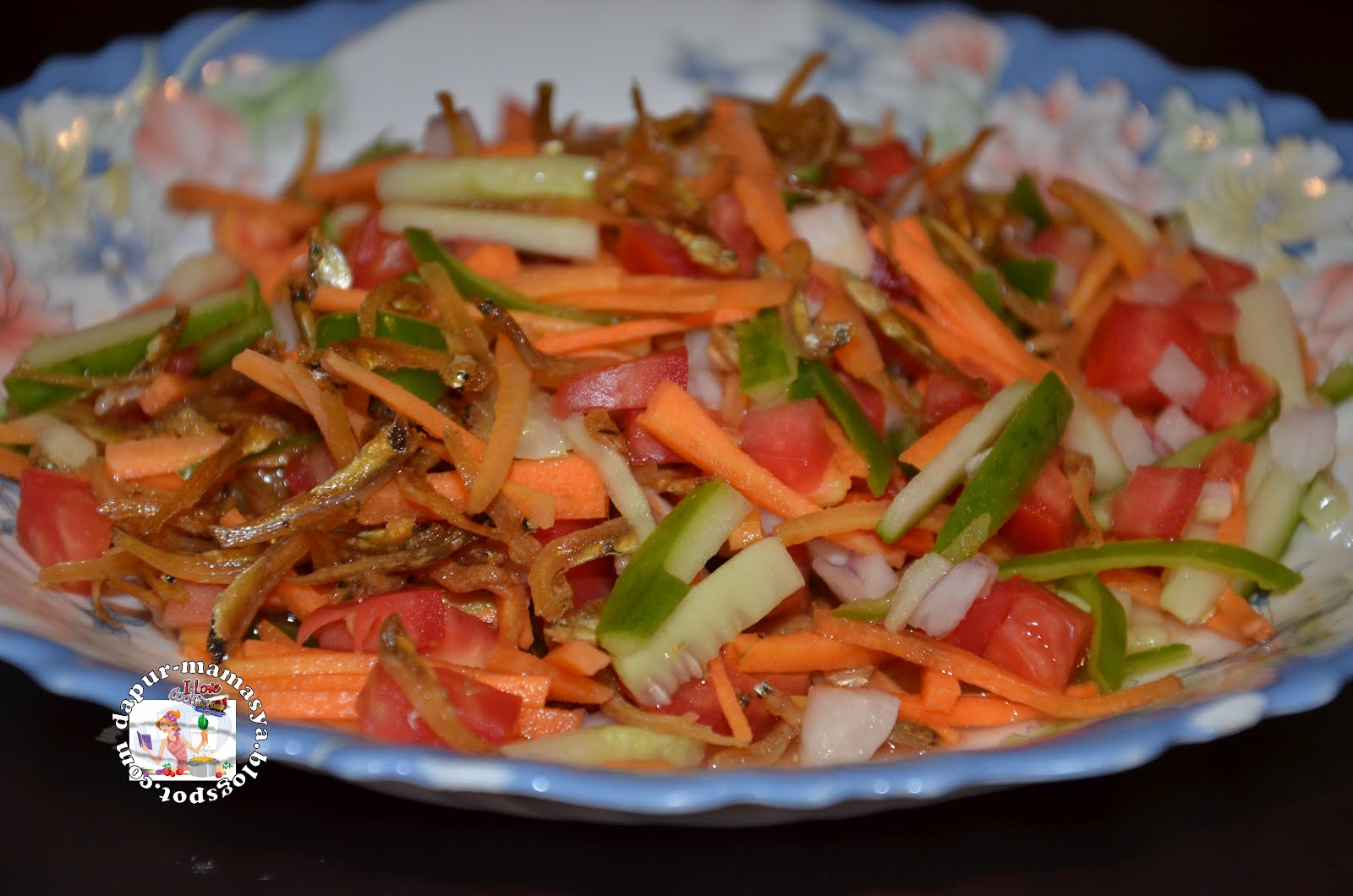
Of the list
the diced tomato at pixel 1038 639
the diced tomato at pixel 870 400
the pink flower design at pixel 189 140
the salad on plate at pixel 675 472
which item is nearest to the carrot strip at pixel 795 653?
the salad on plate at pixel 675 472

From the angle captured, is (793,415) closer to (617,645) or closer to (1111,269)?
(617,645)

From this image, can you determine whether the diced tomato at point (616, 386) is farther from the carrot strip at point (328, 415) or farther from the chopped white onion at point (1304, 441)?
the chopped white onion at point (1304, 441)

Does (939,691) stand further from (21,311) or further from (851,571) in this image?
(21,311)

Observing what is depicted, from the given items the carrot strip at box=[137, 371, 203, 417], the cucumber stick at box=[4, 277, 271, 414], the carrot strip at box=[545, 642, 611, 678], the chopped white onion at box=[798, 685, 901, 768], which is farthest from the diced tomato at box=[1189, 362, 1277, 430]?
the carrot strip at box=[137, 371, 203, 417]

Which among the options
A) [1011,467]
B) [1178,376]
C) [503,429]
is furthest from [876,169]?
[503,429]

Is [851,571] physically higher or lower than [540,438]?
lower

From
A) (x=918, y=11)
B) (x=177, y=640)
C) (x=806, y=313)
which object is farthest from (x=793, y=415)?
(x=918, y=11)

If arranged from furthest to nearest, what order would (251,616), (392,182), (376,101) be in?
(376,101) → (392,182) → (251,616)
